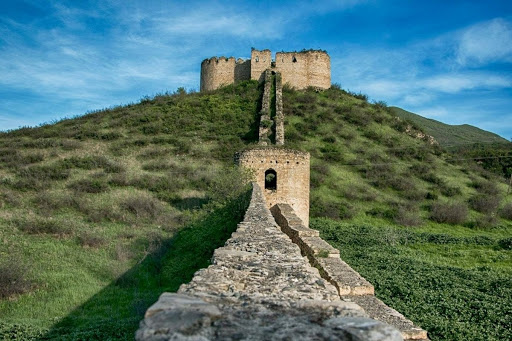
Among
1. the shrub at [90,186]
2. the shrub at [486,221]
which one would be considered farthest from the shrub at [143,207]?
the shrub at [486,221]

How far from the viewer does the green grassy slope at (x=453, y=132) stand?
62297 millimetres

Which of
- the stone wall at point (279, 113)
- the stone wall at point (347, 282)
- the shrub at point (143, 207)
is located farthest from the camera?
the stone wall at point (279, 113)

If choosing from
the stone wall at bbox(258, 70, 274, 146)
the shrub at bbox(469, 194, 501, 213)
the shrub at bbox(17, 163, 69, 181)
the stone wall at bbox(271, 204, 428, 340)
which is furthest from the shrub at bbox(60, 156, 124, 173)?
the shrub at bbox(469, 194, 501, 213)

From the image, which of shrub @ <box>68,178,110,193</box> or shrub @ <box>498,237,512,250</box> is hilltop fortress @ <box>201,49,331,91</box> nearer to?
shrub @ <box>68,178,110,193</box>

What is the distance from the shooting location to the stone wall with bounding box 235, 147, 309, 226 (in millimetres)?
→ 14672

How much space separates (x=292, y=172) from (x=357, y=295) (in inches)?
317

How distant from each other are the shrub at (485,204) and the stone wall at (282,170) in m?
14.1

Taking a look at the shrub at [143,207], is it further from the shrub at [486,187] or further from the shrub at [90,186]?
the shrub at [486,187]

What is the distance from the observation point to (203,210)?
1516 cm

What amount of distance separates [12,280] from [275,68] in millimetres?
30096

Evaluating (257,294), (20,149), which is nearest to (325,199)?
(20,149)

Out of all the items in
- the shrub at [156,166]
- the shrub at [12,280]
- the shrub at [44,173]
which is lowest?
the shrub at [12,280]

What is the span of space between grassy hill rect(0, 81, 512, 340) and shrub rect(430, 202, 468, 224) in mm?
59

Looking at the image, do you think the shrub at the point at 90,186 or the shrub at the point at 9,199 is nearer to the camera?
the shrub at the point at 9,199
